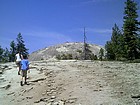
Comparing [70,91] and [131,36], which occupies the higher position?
[131,36]

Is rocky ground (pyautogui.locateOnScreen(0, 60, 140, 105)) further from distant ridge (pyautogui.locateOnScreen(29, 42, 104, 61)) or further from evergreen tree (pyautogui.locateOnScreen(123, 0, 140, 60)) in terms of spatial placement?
distant ridge (pyautogui.locateOnScreen(29, 42, 104, 61))

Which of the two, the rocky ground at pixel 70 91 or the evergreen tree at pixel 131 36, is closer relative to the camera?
the rocky ground at pixel 70 91

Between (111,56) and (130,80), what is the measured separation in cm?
5729

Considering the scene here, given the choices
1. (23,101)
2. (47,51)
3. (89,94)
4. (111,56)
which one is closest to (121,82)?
(89,94)

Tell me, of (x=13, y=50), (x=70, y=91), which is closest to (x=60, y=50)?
(x=13, y=50)

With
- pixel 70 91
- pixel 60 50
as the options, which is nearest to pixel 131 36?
pixel 70 91

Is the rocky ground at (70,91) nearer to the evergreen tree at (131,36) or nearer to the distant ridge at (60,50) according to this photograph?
the evergreen tree at (131,36)

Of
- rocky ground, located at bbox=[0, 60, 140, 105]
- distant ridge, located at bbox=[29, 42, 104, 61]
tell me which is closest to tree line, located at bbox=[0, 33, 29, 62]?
distant ridge, located at bbox=[29, 42, 104, 61]

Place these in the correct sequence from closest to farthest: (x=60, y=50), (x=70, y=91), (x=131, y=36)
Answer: (x=70, y=91), (x=131, y=36), (x=60, y=50)

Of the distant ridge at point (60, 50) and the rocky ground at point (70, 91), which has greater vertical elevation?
the distant ridge at point (60, 50)

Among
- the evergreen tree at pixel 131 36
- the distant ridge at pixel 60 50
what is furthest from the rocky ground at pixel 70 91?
the distant ridge at pixel 60 50

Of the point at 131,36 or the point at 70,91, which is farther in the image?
the point at 131,36

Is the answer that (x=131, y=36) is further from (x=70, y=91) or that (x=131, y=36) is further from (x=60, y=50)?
(x=60, y=50)

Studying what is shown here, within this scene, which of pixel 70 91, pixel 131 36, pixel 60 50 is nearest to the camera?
pixel 70 91
